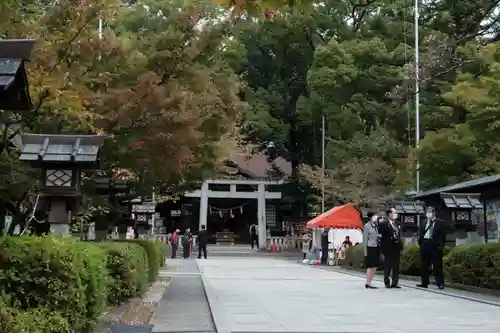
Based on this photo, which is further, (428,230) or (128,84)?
(428,230)

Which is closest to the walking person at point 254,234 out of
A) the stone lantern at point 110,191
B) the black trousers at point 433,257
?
the stone lantern at point 110,191

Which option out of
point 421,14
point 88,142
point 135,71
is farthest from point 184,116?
point 421,14

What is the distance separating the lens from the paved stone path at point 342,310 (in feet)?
31.0

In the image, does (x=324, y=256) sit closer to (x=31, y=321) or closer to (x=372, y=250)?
(x=372, y=250)

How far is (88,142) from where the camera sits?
9836mm

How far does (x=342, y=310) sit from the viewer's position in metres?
11.6

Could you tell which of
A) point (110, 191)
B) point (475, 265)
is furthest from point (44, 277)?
point (475, 265)

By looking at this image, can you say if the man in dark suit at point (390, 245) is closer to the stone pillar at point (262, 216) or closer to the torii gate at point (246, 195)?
the stone pillar at point (262, 216)

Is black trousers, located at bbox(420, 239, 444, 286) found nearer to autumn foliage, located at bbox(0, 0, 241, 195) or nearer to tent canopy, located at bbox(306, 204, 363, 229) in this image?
autumn foliage, located at bbox(0, 0, 241, 195)

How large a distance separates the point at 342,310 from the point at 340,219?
60.8 feet

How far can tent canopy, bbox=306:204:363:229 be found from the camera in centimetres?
2952

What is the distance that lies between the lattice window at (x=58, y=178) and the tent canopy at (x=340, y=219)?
2018 centimetres

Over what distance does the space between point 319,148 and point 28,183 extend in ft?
124

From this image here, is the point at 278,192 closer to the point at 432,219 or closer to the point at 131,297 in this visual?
the point at 432,219
